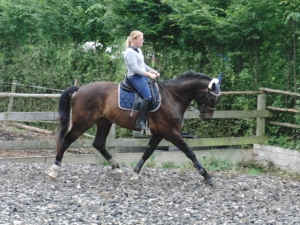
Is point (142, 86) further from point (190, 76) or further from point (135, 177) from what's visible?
point (135, 177)

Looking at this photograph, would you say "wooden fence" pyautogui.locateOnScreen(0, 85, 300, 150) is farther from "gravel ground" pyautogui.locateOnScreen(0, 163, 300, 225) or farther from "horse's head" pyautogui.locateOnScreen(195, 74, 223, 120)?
"horse's head" pyautogui.locateOnScreen(195, 74, 223, 120)

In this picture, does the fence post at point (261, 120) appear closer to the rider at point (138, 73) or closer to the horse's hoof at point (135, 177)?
the rider at point (138, 73)

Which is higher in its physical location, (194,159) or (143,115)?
(143,115)

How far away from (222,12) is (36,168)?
5186 mm

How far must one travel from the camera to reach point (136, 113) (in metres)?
8.89

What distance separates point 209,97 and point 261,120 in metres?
3.14

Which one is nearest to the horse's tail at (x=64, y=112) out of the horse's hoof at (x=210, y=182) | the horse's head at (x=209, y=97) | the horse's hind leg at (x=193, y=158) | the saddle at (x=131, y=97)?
the saddle at (x=131, y=97)

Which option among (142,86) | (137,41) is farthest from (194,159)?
(137,41)

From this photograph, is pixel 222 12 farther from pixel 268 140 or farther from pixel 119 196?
pixel 119 196

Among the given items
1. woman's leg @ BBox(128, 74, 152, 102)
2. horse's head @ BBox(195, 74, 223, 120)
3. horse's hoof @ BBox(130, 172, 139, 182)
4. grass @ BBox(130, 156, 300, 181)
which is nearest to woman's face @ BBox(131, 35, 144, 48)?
woman's leg @ BBox(128, 74, 152, 102)

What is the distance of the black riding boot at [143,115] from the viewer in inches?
341

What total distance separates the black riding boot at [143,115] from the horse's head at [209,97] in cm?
97

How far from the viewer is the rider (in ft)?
27.9

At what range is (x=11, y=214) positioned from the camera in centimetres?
625
